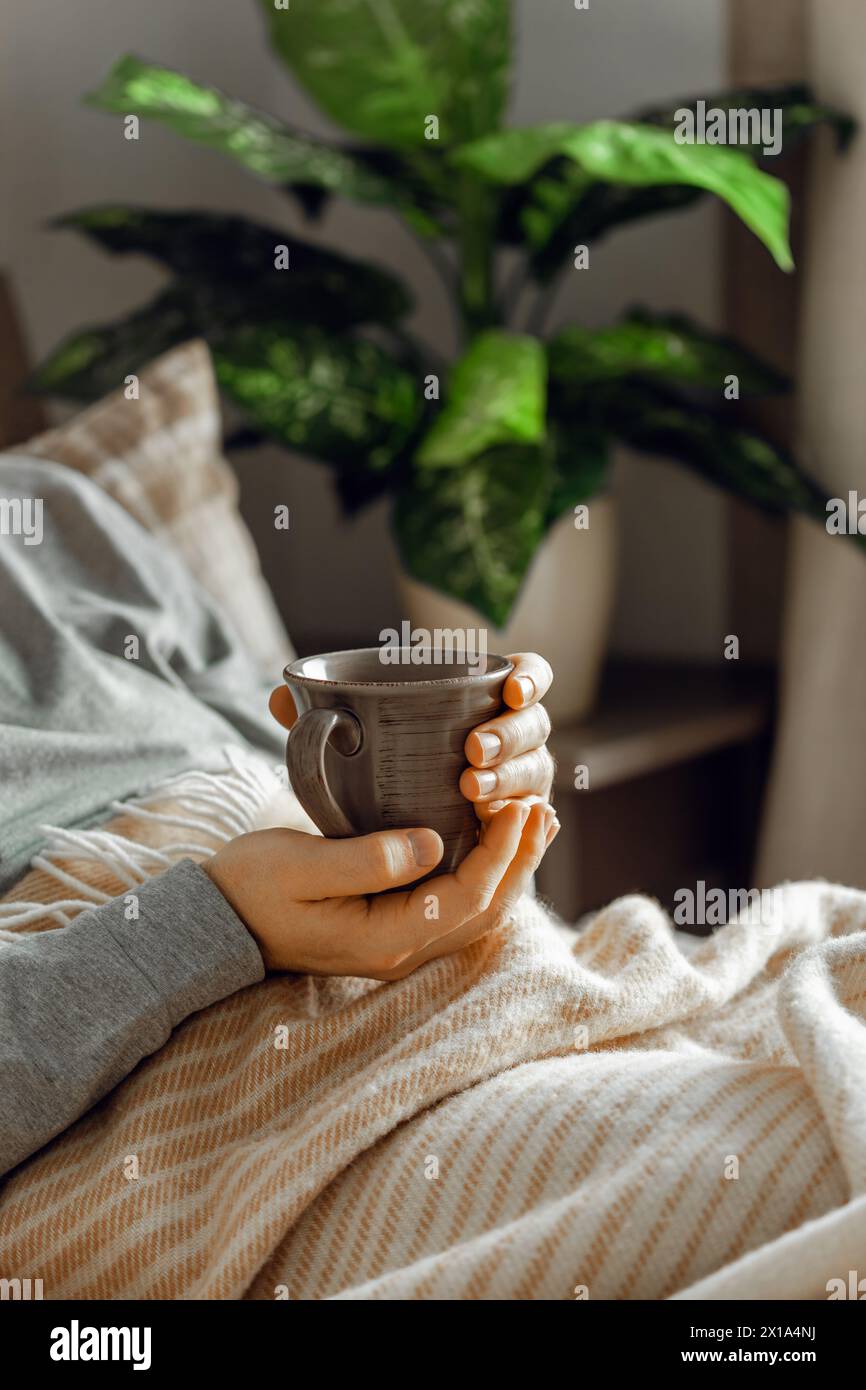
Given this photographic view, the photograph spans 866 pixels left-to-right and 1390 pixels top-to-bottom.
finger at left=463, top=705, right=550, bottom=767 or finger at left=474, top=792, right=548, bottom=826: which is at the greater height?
finger at left=463, top=705, right=550, bottom=767

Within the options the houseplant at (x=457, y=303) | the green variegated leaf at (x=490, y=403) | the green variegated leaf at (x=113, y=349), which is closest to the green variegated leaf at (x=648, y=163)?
the houseplant at (x=457, y=303)

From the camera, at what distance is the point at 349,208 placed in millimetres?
2008

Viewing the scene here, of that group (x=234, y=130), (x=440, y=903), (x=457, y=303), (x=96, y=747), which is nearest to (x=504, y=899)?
(x=440, y=903)

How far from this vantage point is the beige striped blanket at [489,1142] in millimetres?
514

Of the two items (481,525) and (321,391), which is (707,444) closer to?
(481,525)

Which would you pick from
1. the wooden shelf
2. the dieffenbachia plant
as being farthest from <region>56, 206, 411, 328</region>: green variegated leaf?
the wooden shelf

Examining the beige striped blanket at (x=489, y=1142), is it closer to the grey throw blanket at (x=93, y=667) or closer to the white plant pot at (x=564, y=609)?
the grey throw blanket at (x=93, y=667)

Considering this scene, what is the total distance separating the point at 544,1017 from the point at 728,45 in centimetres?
145

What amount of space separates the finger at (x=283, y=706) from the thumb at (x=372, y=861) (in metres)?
0.11

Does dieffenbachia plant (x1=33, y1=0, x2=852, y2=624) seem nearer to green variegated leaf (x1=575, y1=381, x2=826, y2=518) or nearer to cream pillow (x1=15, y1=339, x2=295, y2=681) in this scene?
green variegated leaf (x1=575, y1=381, x2=826, y2=518)

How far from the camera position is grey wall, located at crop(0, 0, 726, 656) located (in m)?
1.75

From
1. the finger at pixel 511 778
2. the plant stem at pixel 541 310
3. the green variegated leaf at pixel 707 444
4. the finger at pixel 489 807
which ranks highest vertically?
the plant stem at pixel 541 310

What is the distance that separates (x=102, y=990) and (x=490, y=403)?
2.85 ft

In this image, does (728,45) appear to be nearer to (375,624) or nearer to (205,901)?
(375,624)
